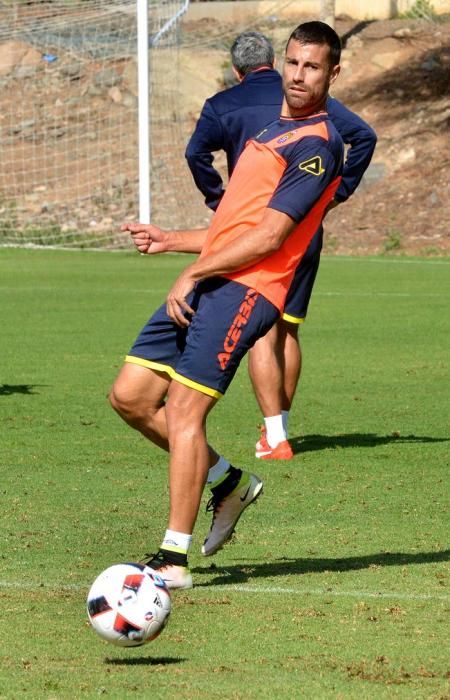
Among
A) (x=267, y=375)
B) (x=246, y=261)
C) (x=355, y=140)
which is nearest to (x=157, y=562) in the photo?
(x=246, y=261)

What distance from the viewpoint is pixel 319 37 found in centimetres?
621

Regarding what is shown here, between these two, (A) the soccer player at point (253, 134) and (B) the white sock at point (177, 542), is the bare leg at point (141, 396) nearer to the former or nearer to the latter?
(B) the white sock at point (177, 542)

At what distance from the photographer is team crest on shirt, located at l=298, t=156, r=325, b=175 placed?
20.0 feet

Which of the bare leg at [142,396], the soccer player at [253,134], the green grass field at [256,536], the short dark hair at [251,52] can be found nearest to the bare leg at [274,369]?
the soccer player at [253,134]

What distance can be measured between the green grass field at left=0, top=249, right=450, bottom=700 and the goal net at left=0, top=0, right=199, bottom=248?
15918 millimetres

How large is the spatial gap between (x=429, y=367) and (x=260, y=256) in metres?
8.33

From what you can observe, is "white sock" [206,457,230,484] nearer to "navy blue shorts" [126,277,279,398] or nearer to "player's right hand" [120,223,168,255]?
"navy blue shorts" [126,277,279,398]

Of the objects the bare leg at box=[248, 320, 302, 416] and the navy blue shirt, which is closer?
the navy blue shirt

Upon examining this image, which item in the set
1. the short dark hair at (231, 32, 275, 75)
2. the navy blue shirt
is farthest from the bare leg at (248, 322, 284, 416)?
the short dark hair at (231, 32, 275, 75)

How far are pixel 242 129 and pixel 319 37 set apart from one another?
126 inches

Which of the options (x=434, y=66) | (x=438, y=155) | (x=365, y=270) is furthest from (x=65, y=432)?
(x=434, y=66)

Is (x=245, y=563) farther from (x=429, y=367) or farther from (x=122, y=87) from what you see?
(x=122, y=87)

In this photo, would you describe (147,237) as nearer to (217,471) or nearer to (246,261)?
(246,261)

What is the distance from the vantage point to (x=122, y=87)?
1374 inches
